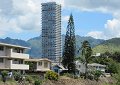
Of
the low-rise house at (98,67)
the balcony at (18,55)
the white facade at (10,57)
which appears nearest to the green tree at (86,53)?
the low-rise house at (98,67)

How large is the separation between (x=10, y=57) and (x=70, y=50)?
94.7 ft

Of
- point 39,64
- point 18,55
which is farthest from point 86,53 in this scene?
point 18,55

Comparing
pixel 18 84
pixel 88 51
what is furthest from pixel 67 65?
pixel 18 84

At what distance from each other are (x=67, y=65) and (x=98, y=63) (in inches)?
1711

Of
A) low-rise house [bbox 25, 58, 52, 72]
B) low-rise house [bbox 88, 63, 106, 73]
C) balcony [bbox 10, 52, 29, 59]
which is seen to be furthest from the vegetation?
balcony [bbox 10, 52, 29, 59]

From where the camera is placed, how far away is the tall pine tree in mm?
96812

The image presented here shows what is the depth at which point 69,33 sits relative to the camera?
331 ft

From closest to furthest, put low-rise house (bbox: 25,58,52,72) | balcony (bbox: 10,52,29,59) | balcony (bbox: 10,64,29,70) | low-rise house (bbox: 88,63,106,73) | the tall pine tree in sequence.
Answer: balcony (bbox: 10,52,29,59) → balcony (bbox: 10,64,29,70) → low-rise house (bbox: 25,58,52,72) → the tall pine tree → low-rise house (bbox: 88,63,106,73)

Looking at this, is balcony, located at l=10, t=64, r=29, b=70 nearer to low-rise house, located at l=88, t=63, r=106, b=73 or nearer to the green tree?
the green tree

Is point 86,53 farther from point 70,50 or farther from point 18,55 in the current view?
point 18,55

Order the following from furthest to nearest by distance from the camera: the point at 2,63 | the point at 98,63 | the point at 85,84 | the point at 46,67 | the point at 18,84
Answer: the point at 98,63, the point at 46,67, the point at 85,84, the point at 2,63, the point at 18,84

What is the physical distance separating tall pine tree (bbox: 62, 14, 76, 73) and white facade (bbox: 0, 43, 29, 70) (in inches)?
838

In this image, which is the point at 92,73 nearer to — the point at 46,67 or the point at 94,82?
the point at 94,82

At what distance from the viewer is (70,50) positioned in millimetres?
97812
